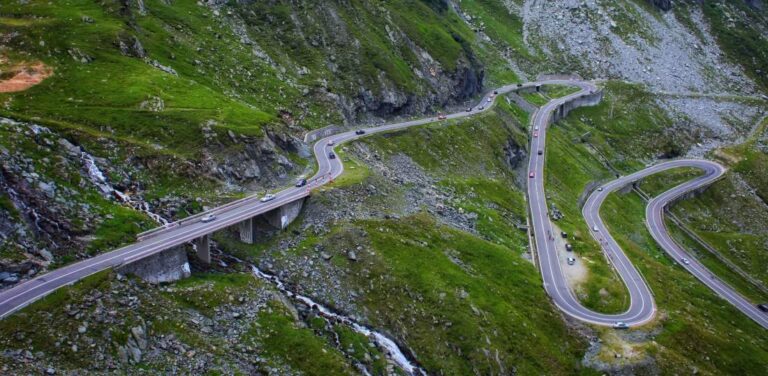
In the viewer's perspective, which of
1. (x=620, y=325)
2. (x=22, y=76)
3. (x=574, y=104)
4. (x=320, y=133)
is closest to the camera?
(x=620, y=325)

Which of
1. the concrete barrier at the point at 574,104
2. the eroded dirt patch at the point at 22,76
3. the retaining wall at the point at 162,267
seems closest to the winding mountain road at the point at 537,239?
the retaining wall at the point at 162,267

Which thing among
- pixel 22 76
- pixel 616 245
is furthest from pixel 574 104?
pixel 22 76

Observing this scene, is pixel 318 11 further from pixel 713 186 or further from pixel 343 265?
→ pixel 713 186

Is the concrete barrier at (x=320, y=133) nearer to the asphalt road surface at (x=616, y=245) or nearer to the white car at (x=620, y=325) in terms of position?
the asphalt road surface at (x=616, y=245)

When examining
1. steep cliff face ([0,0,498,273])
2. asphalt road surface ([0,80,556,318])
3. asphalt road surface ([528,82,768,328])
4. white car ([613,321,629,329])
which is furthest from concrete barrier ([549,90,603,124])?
white car ([613,321,629,329])

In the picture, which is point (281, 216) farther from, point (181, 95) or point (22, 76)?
point (22, 76)

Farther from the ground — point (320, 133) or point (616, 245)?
point (320, 133)
